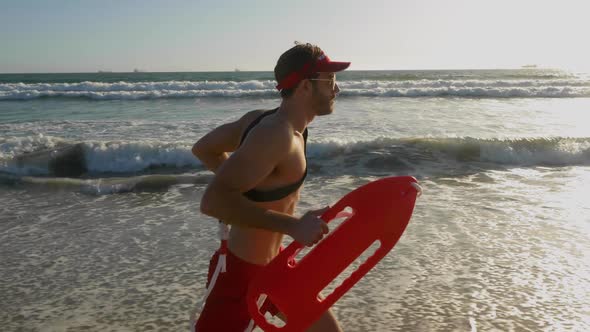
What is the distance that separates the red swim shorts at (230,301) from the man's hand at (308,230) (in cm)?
53

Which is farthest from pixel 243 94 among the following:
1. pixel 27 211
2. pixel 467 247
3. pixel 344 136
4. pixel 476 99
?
pixel 467 247

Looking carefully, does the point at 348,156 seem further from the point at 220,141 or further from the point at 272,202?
the point at 272,202

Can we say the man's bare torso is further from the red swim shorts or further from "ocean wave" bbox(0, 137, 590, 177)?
"ocean wave" bbox(0, 137, 590, 177)

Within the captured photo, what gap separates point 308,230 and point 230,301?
611mm

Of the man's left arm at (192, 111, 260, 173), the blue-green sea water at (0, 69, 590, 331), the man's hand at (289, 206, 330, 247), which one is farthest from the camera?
the blue-green sea water at (0, 69, 590, 331)

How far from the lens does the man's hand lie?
1.79 m

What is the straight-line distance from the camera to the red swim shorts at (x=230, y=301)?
2.17m

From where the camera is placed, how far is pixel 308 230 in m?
1.80

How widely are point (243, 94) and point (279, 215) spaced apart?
23873 millimetres

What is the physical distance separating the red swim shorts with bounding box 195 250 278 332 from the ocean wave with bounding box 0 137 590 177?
7210mm

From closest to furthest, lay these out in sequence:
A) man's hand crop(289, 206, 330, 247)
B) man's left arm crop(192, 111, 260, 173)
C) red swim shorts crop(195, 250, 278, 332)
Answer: man's hand crop(289, 206, 330, 247)
red swim shorts crop(195, 250, 278, 332)
man's left arm crop(192, 111, 260, 173)

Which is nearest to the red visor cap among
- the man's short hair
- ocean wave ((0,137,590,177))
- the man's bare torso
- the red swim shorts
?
the man's short hair

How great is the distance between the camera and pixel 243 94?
83.1ft

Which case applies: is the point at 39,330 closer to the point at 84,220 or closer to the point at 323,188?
the point at 84,220
